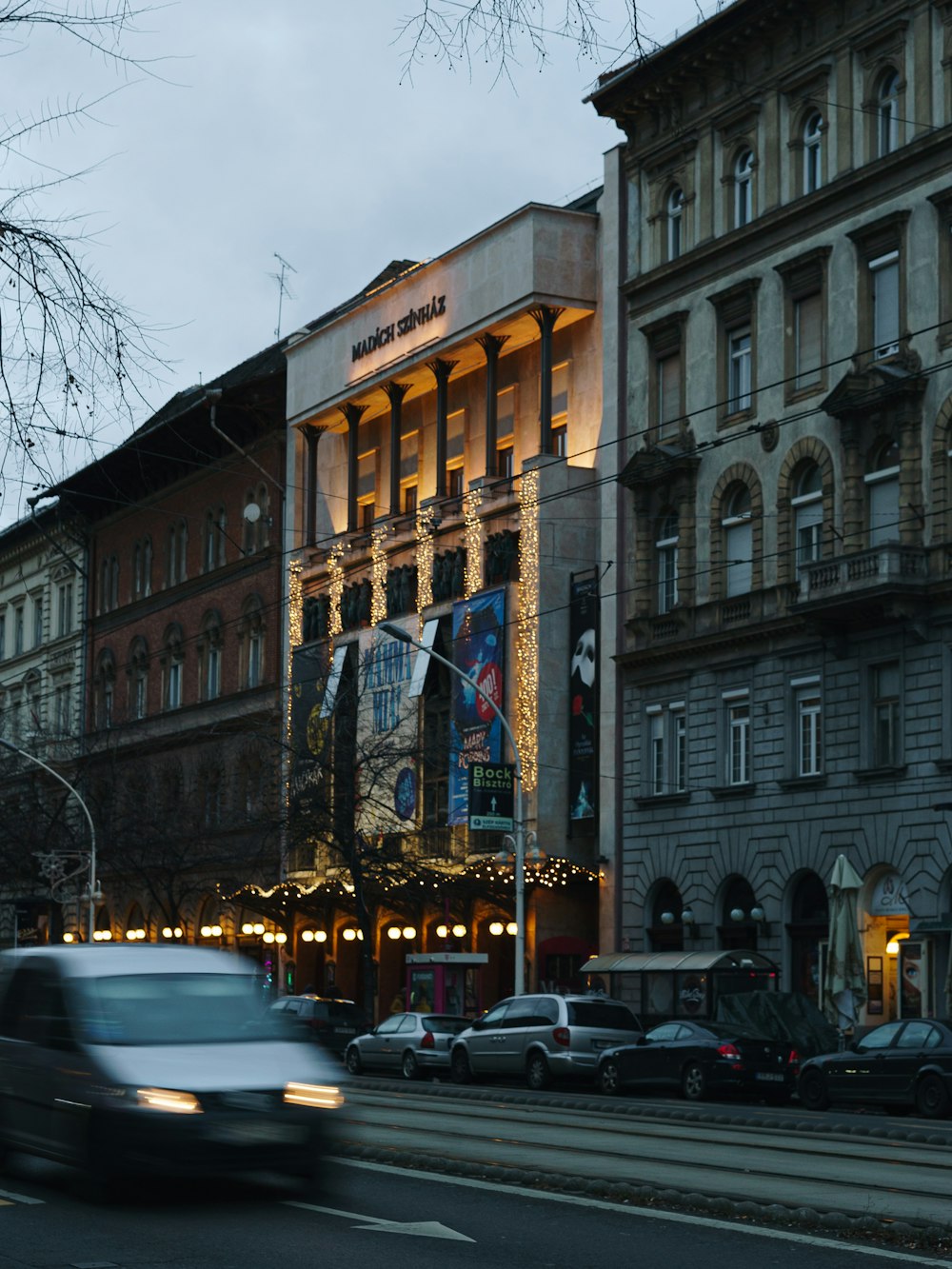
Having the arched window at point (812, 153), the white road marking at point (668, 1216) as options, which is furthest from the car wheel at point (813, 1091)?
the arched window at point (812, 153)

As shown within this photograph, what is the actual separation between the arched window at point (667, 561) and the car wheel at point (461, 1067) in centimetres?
1209

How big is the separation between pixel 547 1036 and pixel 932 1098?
881 cm

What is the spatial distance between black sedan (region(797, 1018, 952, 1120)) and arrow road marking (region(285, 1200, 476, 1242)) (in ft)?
53.2

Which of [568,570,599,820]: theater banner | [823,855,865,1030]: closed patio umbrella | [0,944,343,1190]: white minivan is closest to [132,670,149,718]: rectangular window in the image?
[568,570,599,820]: theater banner

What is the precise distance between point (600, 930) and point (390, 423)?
18115 millimetres

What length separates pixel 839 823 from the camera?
4097cm

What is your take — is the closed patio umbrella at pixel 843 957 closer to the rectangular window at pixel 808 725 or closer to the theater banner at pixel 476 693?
the rectangular window at pixel 808 725

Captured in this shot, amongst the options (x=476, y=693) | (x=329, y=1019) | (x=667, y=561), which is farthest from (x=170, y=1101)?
(x=476, y=693)

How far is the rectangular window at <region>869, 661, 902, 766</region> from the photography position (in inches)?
1581

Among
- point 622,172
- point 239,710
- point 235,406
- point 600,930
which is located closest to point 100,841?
point 239,710

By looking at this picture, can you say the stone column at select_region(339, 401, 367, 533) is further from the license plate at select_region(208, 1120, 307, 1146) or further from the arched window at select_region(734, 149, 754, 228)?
the license plate at select_region(208, 1120, 307, 1146)

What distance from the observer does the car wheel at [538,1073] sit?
35938 millimetres

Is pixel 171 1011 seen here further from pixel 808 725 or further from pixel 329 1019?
pixel 329 1019

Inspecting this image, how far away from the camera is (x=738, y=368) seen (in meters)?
45.5
